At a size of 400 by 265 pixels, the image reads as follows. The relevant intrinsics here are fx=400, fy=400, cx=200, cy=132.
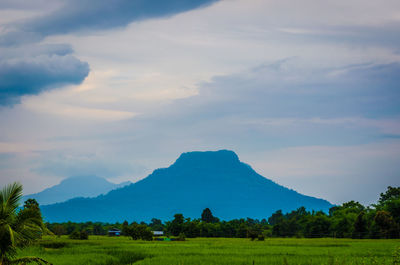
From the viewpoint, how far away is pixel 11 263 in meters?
10.2

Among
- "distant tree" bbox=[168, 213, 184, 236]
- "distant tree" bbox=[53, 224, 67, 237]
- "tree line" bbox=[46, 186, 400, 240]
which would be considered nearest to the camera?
"tree line" bbox=[46, 186, 400, 240]

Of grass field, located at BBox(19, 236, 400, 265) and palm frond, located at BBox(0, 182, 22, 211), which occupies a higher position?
palm frond, located at BBox(0, 182, 22, 211)

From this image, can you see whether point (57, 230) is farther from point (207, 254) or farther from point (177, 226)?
point (207, 254)

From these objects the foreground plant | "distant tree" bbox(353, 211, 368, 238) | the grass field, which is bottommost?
the grass field

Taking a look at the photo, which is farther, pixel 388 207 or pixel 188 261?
pixel 388 207

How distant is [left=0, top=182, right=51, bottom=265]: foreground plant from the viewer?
9945mm

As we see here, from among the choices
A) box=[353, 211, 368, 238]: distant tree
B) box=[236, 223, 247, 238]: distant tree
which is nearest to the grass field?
box=[353, 211, 368, 238]: distant tree

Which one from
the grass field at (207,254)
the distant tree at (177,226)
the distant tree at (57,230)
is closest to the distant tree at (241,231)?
Result: the distant tree at (177,226)

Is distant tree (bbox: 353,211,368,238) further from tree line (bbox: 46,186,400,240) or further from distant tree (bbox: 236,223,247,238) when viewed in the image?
distant tree (bbox: 236,223,247,238)

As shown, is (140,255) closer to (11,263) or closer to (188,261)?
(188,261)

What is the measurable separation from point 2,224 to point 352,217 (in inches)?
2677

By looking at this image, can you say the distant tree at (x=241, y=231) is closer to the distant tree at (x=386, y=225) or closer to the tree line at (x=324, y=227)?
the tree line at (x=324, y=227)

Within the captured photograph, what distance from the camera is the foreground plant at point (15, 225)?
9.95 m

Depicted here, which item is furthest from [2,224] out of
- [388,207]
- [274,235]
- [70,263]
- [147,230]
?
[274,235]
